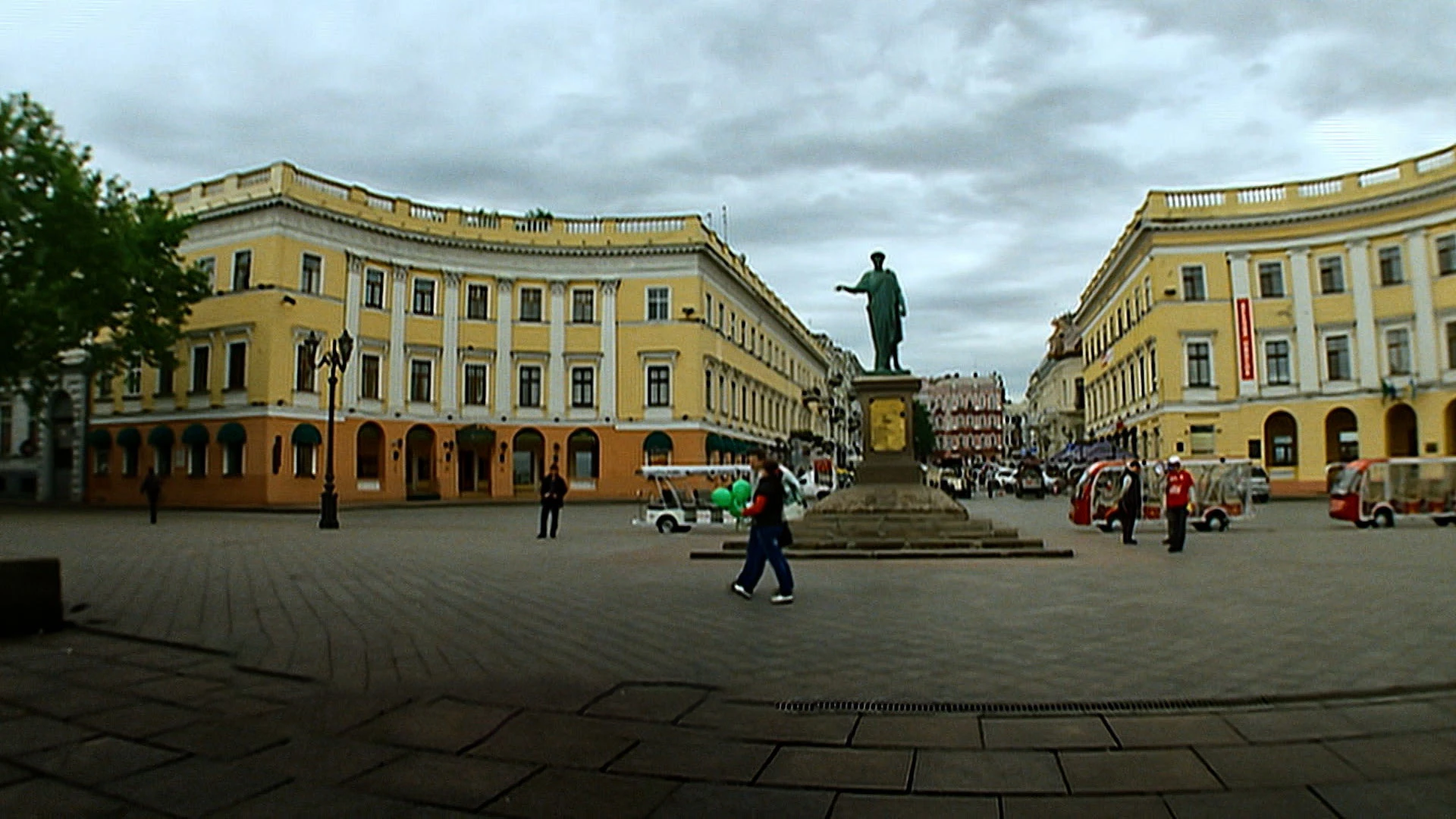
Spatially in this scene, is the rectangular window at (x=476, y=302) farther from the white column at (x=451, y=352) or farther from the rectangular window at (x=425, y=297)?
the rectangular window at (x=425, y=297)

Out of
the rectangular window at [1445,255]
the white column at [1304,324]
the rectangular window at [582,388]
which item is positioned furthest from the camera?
the rectangular window at [582,388]

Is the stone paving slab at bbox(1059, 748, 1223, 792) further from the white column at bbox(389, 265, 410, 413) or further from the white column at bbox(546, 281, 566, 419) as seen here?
the white column at bbox(546, 281, 566, 419)

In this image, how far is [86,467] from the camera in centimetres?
4153

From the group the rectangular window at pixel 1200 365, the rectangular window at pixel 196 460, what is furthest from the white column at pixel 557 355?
the rectangular window at pixel 1200 365

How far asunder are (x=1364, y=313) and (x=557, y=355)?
123 ft

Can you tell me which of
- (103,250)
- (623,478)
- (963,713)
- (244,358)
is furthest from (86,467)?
(963,713)

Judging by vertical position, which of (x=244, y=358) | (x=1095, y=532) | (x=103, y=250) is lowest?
(x=1095, y=532)

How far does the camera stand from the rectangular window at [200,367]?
1522 inches

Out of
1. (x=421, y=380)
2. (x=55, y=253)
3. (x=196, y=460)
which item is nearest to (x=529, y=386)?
(x=421, y=380)

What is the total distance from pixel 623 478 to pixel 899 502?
92.9ft

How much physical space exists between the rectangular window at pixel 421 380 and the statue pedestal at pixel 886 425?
94.1 ft

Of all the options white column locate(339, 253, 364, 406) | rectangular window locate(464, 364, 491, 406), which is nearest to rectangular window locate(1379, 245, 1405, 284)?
rectangular window locate(464, 364, 491, 406)

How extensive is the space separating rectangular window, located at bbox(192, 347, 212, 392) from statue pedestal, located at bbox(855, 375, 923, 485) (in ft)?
104

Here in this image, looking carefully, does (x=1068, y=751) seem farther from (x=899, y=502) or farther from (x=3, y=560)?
(x=899, y=502)
